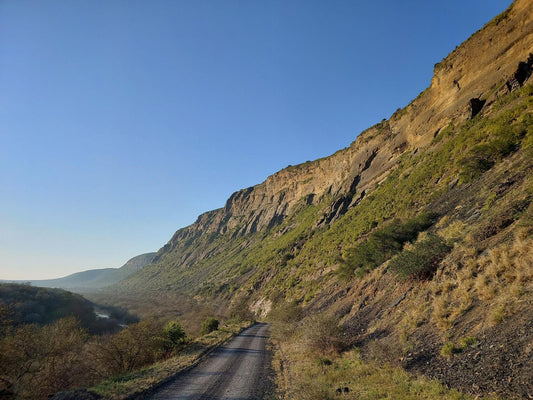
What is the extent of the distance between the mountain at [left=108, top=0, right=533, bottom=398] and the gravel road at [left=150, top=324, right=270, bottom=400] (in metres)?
2.14

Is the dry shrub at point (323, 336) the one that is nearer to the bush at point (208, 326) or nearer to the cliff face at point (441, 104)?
the bush at point (208, 326)

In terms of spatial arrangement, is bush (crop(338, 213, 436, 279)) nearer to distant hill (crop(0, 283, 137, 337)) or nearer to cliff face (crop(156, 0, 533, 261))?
cliff face (crop(156, 0, 533, 261))

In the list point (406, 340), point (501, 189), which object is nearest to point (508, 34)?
point (501, 189)

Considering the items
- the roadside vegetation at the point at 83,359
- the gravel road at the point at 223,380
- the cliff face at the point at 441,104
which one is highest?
the cliff face at the point at 441,104

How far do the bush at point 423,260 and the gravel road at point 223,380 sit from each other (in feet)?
30.9

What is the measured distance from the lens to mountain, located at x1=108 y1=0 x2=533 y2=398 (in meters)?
7.14

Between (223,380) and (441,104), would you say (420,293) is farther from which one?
(441,104)

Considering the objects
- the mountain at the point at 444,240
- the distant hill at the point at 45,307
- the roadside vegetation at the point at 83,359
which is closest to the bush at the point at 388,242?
the mountain at the point at 444,240

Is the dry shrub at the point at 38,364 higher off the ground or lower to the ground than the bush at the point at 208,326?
higher

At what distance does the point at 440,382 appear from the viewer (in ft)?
20.9

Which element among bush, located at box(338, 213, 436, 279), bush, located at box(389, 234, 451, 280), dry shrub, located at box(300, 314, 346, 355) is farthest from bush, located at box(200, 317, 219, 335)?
bush, located at box(389, 234, 451, 280)

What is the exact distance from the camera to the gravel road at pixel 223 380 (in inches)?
362

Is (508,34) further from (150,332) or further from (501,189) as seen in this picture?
(150,332)

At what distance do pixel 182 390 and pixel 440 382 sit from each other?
9451 mm
